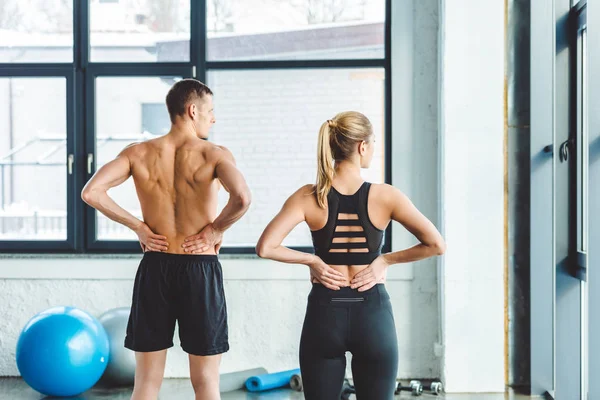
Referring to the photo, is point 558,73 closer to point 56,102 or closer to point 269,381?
point 269,381

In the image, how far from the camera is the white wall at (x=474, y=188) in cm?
451

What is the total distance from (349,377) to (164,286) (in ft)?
6.94

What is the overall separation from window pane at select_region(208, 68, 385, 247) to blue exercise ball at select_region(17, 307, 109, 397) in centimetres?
115

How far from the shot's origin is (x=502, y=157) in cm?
451

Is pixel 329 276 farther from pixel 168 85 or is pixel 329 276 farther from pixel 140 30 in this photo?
pixel 140 30

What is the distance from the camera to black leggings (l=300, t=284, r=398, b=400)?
2.44 metres

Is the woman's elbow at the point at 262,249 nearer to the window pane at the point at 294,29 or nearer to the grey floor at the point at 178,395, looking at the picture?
the grey floor at the point at 178,395

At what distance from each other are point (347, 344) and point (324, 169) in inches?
22.7

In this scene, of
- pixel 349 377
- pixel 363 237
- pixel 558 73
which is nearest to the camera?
pixel 363 237

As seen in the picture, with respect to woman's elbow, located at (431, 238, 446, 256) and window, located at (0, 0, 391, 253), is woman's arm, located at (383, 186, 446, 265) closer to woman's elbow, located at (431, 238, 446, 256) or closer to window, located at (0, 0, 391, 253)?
woman's elbow, located at (431, 238, 446, 256)

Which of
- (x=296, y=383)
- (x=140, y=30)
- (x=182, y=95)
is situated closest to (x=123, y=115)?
(x=140, y=30)

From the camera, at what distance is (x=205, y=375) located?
10.3ft

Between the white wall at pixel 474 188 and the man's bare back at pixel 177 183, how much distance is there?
187cm

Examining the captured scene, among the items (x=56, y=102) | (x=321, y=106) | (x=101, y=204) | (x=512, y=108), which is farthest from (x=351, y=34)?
(x=101, y=204)
